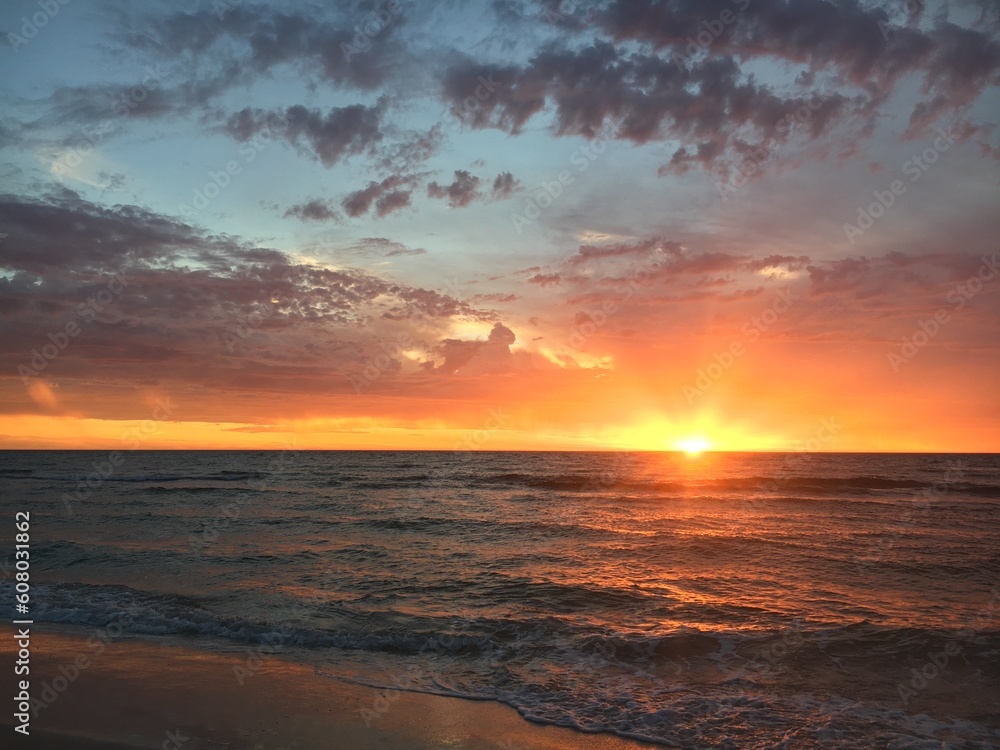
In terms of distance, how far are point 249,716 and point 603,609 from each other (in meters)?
9.05

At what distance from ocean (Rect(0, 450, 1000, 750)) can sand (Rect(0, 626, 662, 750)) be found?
0.41 m

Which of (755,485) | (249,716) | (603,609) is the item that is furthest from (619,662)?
(755,485)

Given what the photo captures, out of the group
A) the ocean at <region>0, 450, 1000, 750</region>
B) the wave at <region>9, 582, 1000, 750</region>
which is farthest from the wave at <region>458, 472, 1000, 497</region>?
the wave at <region>9, 582, 1000, 750</region>

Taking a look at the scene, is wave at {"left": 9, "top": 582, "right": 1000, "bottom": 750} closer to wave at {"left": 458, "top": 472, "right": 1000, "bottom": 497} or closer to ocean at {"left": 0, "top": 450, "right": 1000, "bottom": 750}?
ocean at {"left": 0, "top": 450, "right": 1000, "bottom": 750}

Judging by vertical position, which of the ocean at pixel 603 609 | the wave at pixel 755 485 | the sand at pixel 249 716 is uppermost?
the sand at pixel 249 716

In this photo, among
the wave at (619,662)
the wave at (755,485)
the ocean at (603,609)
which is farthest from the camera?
the wave at (755,485)

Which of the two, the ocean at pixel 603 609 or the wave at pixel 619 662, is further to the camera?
the ocean at pixel 603 609

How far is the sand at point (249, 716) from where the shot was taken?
25.8 ft

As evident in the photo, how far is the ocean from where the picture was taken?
9680mm

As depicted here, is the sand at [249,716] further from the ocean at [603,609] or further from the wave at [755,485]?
the wave at [755,485]

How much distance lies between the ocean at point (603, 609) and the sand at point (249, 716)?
41 cm

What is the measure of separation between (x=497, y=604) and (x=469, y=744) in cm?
730

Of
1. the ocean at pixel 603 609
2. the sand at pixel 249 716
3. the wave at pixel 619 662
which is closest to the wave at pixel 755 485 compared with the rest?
the ocean at pixel 603 609

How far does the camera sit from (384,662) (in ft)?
37.7
